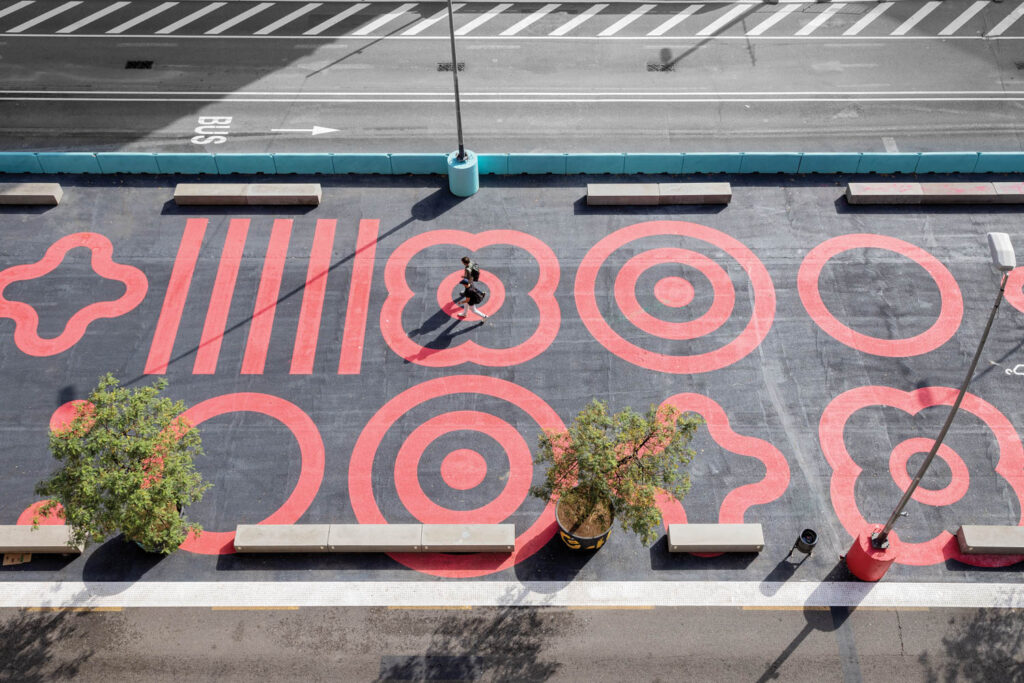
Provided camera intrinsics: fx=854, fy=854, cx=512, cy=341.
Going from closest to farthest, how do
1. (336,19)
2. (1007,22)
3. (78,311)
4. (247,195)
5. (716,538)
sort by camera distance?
(716,538) < (78,311) < (247,195) < (1007,22) < (336,19)

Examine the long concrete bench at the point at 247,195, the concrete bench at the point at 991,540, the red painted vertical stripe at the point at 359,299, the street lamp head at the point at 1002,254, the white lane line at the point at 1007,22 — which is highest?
the street lamp head at the point at 1002,254

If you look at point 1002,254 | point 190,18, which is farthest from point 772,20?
point 190,18

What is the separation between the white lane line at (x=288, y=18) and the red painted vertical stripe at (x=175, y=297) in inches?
578

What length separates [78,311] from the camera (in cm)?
3009

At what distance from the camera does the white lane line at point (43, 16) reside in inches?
1690

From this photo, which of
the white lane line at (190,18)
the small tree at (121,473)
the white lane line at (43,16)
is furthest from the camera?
the white lane line at (43,16)

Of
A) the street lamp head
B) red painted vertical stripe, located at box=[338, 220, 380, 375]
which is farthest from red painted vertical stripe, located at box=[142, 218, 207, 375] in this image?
the street lamp head

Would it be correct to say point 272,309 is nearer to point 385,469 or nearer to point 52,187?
point 385,469

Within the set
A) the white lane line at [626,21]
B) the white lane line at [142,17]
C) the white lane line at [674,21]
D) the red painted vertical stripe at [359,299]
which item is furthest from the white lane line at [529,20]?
the white lane line at [142,17]

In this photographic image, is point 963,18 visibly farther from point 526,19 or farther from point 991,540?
point 991,540

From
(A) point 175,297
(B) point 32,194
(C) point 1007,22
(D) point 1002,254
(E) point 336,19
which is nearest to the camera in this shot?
(D) point 1002,254

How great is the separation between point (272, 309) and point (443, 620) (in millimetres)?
12945

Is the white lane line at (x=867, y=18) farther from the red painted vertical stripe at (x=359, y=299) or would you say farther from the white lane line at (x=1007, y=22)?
the red painted vertical stripe at (x=359, y=299)

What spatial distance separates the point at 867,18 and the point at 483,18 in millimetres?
19303
